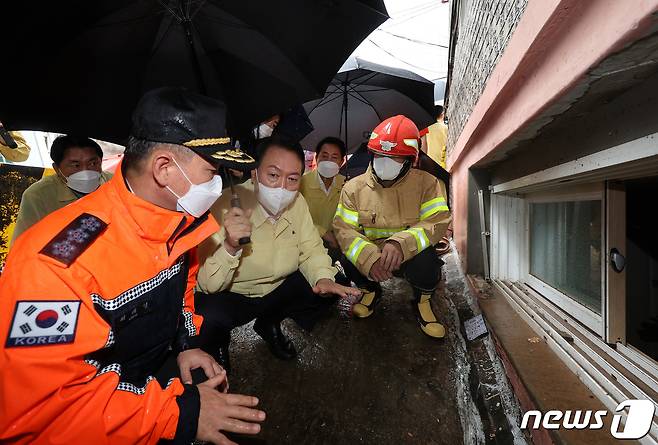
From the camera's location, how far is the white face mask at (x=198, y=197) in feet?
4.09

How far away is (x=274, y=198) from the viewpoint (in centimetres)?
204

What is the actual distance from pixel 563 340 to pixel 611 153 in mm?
1013

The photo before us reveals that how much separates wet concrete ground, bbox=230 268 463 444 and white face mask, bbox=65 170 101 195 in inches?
65.5

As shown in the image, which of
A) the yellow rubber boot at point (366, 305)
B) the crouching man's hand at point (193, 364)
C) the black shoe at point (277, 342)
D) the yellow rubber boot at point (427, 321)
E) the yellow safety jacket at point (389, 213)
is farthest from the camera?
the yellow rubber boot at point (366, 305)

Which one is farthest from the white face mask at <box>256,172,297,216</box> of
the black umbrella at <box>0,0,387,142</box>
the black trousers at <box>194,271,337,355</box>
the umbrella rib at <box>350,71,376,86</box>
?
the umbrella rib at <box>350,71,376,86</box>

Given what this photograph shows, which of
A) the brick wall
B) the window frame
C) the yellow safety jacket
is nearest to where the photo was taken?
the window frame

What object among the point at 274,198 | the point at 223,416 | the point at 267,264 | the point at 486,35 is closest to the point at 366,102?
the point at 486,35

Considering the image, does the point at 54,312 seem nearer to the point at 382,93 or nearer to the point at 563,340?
the point at 563,340

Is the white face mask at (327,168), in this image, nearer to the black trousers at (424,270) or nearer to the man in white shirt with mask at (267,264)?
the man in white shirt with mask at (267,264)

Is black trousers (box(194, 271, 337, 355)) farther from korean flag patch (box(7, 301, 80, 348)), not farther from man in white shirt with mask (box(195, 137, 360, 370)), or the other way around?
korean flag patch (box(7, 301, 80, 348))

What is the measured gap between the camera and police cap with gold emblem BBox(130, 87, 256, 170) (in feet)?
3.81

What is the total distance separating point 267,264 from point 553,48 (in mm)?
1828

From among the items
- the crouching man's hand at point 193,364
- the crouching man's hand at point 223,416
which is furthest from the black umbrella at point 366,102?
the crouching man's hand at point 223,416

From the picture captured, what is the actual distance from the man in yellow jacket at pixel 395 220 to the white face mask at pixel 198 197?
1347mm
